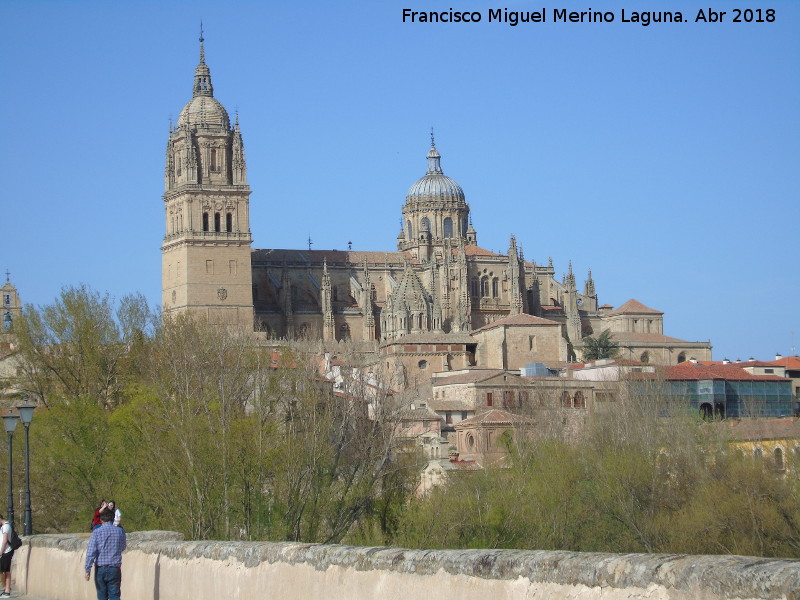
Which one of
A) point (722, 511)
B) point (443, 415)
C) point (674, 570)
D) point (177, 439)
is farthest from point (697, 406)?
point (674, 570)

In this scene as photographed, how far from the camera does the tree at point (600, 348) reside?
83.2m

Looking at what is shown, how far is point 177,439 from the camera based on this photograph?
963 inches

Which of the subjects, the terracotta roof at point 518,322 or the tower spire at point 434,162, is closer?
the terracotta roof at point 518,322

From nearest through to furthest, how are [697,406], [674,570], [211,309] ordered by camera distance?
[674,570] < [697,406] < [211,309]

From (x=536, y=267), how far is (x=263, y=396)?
68.2 m

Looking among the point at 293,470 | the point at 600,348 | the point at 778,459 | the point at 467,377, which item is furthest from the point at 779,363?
the point at 293,470

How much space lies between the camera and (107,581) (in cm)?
1255

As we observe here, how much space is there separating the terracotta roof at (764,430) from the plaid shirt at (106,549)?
33.6m

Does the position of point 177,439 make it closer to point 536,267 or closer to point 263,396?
point 263,396

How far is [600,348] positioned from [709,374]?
52.5ft

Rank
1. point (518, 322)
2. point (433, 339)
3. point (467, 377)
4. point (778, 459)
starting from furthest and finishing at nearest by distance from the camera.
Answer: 1. point (518, 322)
2. point (433, 339)
3. point (467, 377)
4. point (778, 459)

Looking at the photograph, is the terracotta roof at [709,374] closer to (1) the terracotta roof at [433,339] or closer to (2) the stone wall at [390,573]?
(1) the terracotta roof at [433,339]

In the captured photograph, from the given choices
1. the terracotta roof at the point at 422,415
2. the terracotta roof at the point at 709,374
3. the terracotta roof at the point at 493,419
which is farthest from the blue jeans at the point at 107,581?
the terracotta roof at the point at 709,374

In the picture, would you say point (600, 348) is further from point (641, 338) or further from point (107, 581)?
point (107, 581)
